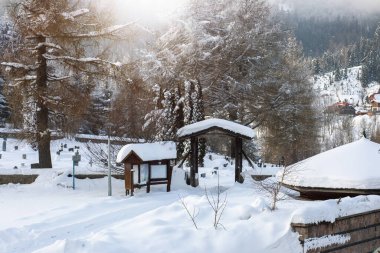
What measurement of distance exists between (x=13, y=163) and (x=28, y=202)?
11784 mm

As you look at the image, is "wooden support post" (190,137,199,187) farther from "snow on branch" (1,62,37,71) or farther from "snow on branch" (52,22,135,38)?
"snow on branch" (1,62,37,71)

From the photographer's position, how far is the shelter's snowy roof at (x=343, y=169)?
32.5ft

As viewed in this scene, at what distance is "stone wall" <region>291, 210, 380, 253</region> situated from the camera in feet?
26.1

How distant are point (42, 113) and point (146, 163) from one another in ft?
19.6

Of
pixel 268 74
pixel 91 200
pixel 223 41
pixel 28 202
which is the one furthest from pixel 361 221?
pixel 268 74

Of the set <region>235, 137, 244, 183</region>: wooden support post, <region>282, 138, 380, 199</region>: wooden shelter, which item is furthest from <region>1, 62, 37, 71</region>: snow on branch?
<region>282, 138, 380, 199</region>: wooden shelter

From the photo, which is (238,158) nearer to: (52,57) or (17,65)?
(52,57)

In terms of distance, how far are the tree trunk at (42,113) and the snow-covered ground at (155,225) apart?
4.78m

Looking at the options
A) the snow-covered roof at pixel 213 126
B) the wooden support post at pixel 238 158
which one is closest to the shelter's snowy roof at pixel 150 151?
the snow-covered roof at pixel 213 126

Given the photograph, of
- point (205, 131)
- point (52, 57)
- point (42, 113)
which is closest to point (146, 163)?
point (205, 131)

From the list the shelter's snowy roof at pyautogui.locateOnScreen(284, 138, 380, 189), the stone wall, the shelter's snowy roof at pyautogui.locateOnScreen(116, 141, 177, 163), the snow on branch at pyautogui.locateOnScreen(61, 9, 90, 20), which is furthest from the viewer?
the snow on branch at pyautogui.locateOnScreen(61, 9, 90, 20)

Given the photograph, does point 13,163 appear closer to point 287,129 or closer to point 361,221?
point 287,129

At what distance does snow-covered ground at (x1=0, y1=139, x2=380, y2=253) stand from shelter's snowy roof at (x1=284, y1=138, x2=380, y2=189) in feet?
1.58

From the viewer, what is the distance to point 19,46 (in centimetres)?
1839
